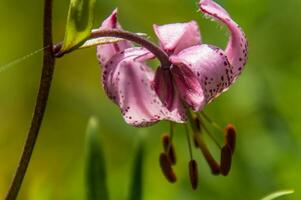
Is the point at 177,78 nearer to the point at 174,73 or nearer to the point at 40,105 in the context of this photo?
the point at 174,73

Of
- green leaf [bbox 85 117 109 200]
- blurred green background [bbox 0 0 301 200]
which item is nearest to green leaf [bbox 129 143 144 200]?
green leaf [bbox 85 117 109 200]

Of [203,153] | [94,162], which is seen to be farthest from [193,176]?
[94,162]

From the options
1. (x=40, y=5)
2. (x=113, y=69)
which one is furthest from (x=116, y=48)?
(x=40, y=5)

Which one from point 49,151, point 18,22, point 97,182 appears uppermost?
point 18,22

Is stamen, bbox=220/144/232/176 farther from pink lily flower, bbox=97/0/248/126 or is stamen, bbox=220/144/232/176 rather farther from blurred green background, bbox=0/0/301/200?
blurred green background, bbox=0/0/301/200

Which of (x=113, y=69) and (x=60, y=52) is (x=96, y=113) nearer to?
(x=113, y=69)

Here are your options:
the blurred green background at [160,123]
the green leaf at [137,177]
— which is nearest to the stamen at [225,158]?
the green leaf at [137,177]
